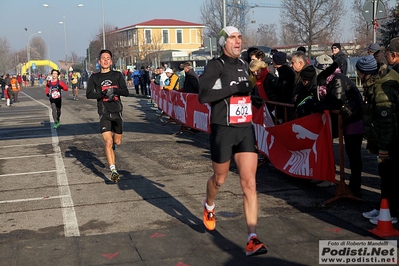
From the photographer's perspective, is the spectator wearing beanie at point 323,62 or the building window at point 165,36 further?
the building window at point 165,36

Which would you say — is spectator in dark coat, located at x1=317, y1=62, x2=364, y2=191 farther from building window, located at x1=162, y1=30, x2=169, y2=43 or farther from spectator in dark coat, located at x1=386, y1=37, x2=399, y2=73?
building window, located at x1=162, y1=30, x2=169, y2=43

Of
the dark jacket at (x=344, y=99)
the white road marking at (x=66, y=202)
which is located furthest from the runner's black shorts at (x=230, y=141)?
the dark jacket at (x=344, y=99)

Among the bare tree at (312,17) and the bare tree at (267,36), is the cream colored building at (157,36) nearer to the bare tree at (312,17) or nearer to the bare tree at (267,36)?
the bare tree at (267,36)

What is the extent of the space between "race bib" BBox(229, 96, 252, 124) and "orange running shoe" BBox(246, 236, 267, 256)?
1162 mm

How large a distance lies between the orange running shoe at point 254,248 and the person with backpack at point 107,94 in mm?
4308

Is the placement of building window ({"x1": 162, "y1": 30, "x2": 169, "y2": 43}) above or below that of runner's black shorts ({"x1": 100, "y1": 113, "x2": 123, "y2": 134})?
above

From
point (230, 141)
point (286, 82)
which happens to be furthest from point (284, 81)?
point (230, 141)

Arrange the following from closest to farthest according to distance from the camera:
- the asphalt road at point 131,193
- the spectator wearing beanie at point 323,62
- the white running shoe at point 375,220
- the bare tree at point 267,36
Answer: the white running shoe at point 375,220 < the asphalt road at point 131,193 < the spectator wearing beanie at point 323,62 < the bare tree at point 267,36

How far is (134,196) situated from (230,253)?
285cm

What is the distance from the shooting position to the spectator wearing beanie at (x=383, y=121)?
591 cm

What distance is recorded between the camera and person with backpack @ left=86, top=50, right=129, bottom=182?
9125mm

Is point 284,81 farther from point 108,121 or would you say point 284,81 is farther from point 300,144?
point 108,121

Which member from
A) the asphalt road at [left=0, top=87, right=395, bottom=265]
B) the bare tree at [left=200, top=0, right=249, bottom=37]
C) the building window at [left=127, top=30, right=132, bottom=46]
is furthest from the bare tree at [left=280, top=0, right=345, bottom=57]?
the building window at [left=127, top=30, right=132, bottom=46]

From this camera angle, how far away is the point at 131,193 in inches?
320
